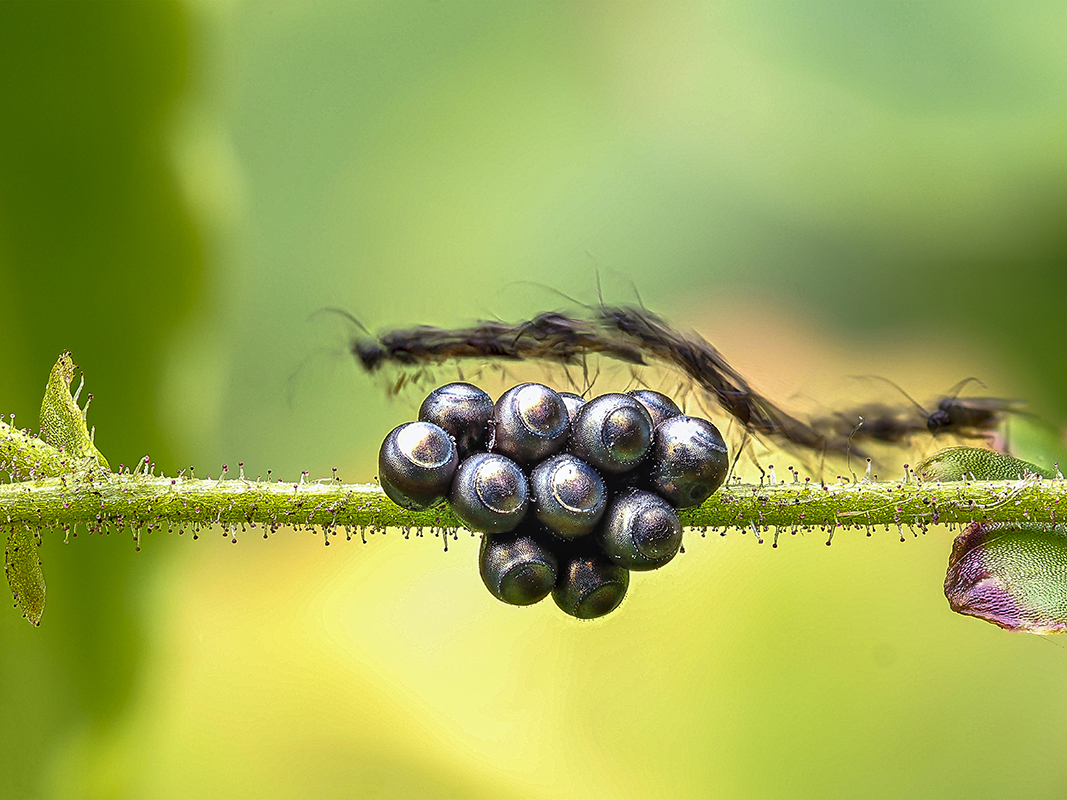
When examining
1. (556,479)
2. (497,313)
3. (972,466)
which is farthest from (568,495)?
(497,313)

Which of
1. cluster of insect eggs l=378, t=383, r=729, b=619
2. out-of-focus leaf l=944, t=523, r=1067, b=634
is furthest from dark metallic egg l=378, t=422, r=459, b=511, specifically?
out-of-focus leaf l=944, t=523, r=1067, b=634

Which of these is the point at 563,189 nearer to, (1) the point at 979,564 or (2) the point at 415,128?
(2) the point at 415,128

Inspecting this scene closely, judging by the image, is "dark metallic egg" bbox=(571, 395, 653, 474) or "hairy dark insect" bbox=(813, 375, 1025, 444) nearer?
"dark metallic egg" bbox=(571, 395, 653, 474)

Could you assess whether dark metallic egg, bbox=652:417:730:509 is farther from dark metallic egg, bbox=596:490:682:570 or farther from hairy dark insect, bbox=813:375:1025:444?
hairy dark insect, bbox=813:375:1025:444

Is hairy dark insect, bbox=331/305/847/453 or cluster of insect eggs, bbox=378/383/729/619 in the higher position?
hairy dark insect, bbox=331/305/847/453

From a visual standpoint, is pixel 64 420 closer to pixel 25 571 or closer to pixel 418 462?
pixel 25 571

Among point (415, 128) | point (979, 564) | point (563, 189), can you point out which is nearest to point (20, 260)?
point (415, 128)

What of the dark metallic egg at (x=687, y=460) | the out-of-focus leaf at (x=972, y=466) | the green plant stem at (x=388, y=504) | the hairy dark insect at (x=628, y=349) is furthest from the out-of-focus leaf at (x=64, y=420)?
the out-of-focus leaf at (x=972, y=466)

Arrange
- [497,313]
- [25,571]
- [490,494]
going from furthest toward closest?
[497,313] → [25,571] → [490,494]
